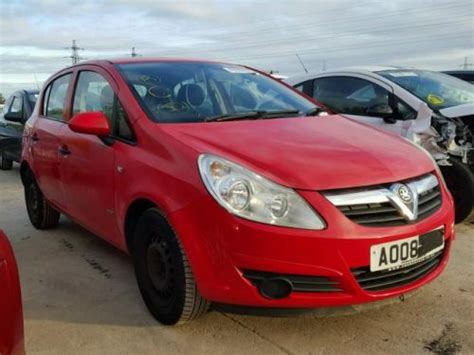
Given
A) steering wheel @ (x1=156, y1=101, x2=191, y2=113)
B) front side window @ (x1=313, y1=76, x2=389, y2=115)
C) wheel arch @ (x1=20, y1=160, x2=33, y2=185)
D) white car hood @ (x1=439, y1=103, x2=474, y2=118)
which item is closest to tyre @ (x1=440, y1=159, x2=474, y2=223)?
white car hood @ (x1=439, y1=103, x2=474, y2=118)

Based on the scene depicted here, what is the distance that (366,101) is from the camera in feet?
18.3

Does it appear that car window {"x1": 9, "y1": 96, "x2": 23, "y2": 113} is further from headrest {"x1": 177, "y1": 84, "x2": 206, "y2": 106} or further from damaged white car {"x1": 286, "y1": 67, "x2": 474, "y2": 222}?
headrest {"x1": 177, "y1": 84, "x2": 206, "y2": 106}

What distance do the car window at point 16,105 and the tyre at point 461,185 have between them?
21.4 feet

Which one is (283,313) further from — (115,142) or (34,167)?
(34,167)

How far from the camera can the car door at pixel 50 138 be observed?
4.41 meters

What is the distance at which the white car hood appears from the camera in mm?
4902

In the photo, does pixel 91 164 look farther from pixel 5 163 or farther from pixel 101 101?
pixel 5 163

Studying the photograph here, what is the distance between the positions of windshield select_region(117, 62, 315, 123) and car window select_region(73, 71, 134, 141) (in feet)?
0.52

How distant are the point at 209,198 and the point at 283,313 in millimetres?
661

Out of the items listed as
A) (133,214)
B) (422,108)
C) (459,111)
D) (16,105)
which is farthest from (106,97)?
(16,105)

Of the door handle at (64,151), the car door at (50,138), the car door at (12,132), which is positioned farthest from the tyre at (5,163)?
the door handle at (64,151)

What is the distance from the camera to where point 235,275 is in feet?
8.36

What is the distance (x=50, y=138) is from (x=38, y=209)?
1069 millimetres

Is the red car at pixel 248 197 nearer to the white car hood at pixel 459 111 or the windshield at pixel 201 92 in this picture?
the windshield at pixel 201 92
